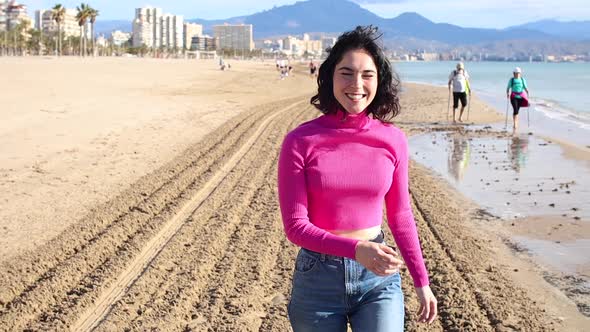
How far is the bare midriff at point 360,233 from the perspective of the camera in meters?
2.27

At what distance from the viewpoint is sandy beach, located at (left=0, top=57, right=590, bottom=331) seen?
484 cm


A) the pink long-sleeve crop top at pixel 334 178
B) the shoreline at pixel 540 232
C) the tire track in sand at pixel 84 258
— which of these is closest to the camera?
the pink long-sleeve crop top at pixel 334 178

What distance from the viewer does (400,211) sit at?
2426 millimetres

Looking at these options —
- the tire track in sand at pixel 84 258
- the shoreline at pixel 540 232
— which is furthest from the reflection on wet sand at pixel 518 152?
the tire track in sand at pixel 84 258

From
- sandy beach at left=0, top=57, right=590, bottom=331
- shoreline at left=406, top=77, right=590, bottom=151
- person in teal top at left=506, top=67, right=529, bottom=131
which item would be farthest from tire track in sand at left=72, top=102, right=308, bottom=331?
shoreline at left=406, top=77, right=590, bottom=151

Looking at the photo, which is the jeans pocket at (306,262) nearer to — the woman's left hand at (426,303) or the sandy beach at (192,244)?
the woman's left hand at (426,303)

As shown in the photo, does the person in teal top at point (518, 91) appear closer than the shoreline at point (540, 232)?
No

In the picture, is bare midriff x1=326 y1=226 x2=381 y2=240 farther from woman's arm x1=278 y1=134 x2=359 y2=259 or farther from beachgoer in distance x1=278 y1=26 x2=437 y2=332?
woman's arm x1=278 y1=134 x2=359 y2=259

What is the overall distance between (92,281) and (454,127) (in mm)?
14393

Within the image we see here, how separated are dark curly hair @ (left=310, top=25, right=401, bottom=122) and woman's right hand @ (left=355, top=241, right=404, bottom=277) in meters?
0.52

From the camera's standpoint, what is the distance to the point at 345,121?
7.65 ft

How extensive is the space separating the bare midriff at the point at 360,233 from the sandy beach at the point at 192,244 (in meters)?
2.40

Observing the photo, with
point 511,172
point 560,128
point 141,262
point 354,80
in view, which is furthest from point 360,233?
point 560,128

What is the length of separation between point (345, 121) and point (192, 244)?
4.36m
